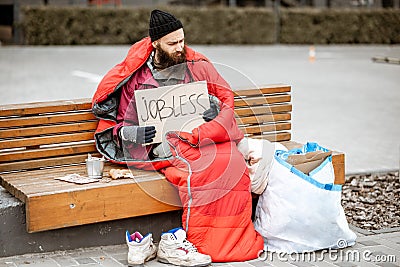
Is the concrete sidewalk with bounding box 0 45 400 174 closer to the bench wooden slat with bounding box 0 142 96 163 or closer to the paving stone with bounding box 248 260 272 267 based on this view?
the bench wooden slat with bounding box 0 142 96 163

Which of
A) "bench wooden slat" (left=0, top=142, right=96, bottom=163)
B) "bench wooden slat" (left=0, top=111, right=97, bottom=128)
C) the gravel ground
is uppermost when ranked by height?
"bench wooden slat" (left=0, top=111, right=97, bottom=128)

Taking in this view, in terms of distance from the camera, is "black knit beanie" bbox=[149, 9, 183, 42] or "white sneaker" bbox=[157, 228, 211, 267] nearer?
"white sneaker" bbox=[157, 228, 211, 267]

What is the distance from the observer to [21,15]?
25.2 m

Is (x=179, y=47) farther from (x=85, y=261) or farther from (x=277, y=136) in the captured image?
(x=85, y=261)

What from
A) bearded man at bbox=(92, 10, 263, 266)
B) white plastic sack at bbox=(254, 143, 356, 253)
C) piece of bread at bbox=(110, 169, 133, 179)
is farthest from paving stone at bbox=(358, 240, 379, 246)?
piece of bread at bbox=(110, 169, 133, 179)

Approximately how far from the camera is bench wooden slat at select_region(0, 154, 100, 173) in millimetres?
5193

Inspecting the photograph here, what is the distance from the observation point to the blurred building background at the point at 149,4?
25.5 meters

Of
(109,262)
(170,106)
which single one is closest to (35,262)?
(109,262)

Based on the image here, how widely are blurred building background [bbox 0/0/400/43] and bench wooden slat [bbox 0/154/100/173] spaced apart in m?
20.6

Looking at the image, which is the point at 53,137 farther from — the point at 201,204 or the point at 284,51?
the point at 284,51

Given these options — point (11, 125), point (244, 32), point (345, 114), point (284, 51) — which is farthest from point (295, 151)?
point (244, 32)

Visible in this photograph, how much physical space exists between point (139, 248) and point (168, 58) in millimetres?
1304

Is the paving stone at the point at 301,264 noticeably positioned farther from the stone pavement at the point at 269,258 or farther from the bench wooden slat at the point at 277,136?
Result: the bench wooden slat at the point at 277,136

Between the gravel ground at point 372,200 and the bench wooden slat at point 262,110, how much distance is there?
0.87m
